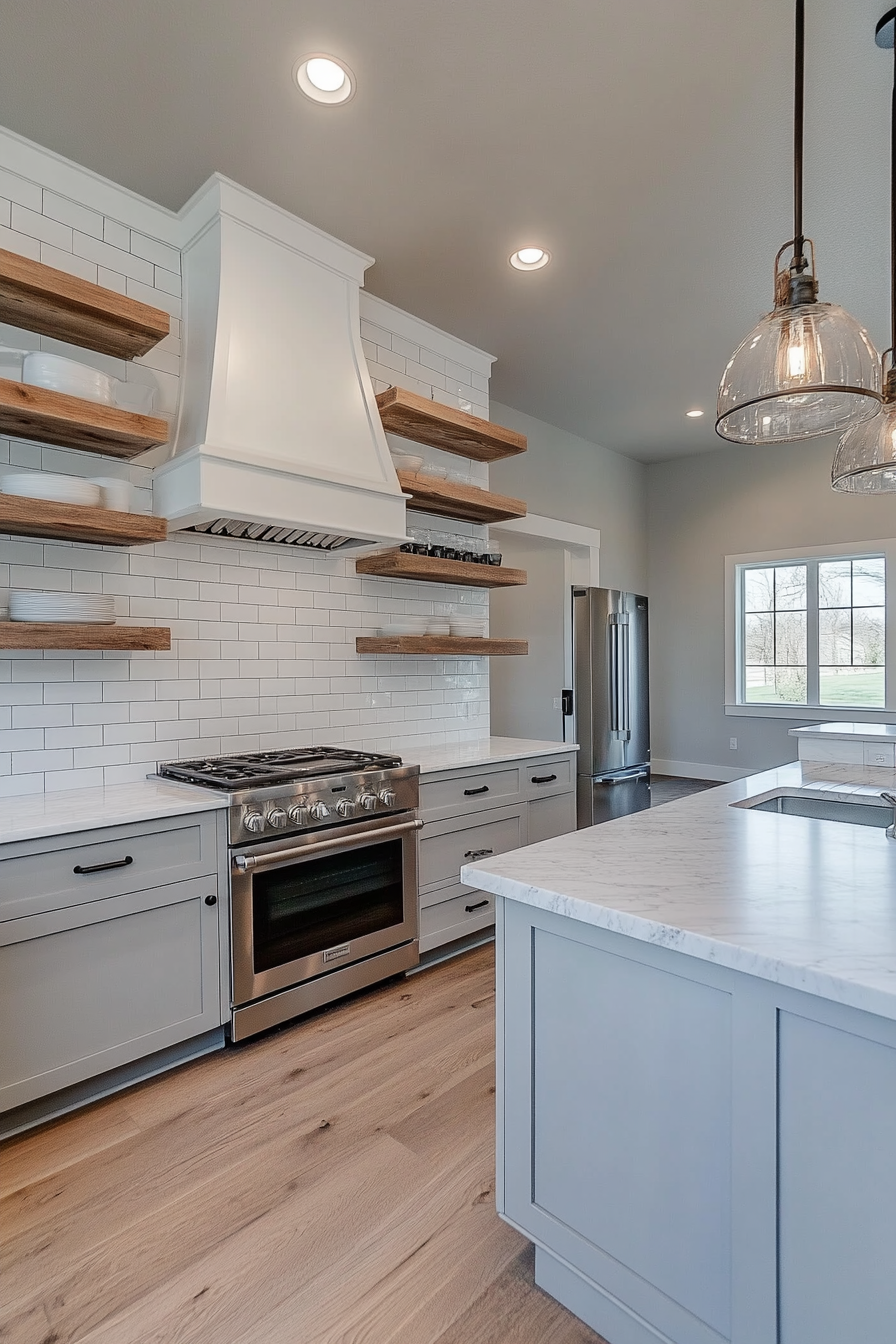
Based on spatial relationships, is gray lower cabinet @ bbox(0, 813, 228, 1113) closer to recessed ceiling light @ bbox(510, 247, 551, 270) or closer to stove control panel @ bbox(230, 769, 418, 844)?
stove control panel @ bbox(230, 769, 418, 844)

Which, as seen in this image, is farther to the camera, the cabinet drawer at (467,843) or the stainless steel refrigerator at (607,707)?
the stainless steel refrigerator at (607,707)

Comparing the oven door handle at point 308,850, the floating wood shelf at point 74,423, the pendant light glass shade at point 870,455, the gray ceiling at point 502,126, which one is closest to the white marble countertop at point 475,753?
the oven door handle at point 308,850

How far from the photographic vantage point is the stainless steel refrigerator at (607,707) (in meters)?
4.80

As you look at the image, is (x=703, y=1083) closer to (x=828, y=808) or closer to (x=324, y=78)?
(x=828, y=808)

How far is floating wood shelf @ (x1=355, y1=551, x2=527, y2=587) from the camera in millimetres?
3307

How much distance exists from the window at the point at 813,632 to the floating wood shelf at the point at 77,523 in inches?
220

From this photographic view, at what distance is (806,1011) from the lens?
3.34 feet

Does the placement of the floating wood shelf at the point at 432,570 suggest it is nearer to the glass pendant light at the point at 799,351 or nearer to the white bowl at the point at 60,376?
the white bowl at the point at 60,376

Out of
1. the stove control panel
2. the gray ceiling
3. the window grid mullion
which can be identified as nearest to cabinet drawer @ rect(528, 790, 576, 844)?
the stove control panel

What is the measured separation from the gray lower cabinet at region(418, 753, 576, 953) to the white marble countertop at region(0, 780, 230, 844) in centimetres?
97

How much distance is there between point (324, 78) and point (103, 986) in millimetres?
2794

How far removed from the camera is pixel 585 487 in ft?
19.6

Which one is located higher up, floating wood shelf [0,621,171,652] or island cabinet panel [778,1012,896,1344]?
floating wood shelf [0,621,171,652]

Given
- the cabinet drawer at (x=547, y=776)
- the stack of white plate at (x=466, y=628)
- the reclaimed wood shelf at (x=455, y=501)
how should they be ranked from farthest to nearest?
the stack of white plate at (x=466, y=628) → the cabinet drawer at (x=547, y=776) → the reclaimed wood shelf at (x=455, y=501)
